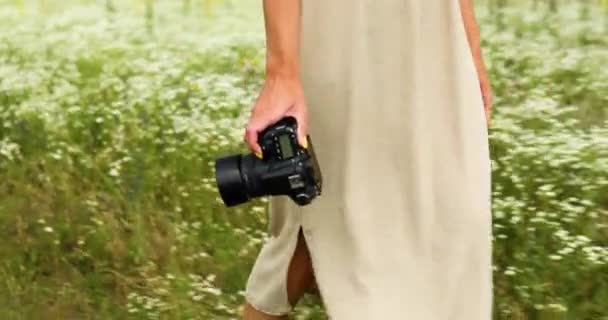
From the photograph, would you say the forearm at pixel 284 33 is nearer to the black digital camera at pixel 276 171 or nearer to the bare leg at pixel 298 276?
the black digital camera at pixel 276 171

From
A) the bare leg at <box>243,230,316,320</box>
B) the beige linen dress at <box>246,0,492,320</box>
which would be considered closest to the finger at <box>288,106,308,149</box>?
the beige linen dress at <box>246,0,492,320</box>

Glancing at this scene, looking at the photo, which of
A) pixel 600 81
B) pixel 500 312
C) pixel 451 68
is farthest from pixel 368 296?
pixel 600 81

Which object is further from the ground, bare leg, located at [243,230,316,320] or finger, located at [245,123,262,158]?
finger, located at [245,123,262,158]

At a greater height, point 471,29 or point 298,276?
point 471,29

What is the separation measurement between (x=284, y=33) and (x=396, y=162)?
0.33 metres

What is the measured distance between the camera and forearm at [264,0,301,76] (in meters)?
1.85

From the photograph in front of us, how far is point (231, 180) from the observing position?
197 cm

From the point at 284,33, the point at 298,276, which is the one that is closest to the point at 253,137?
the point at 284,33

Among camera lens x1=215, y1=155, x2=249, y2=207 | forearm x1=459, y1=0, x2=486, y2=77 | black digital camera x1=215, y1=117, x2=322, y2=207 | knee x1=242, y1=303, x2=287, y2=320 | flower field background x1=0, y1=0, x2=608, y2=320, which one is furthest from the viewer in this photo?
flower field background x1=0, y1=0, x2=608, y2=320

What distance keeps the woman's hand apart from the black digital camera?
0.01 metres

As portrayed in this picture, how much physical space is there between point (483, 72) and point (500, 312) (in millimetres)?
885

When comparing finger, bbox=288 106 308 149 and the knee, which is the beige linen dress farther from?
the knee

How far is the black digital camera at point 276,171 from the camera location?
6.02 ft

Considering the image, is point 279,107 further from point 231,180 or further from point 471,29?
point 471,29
